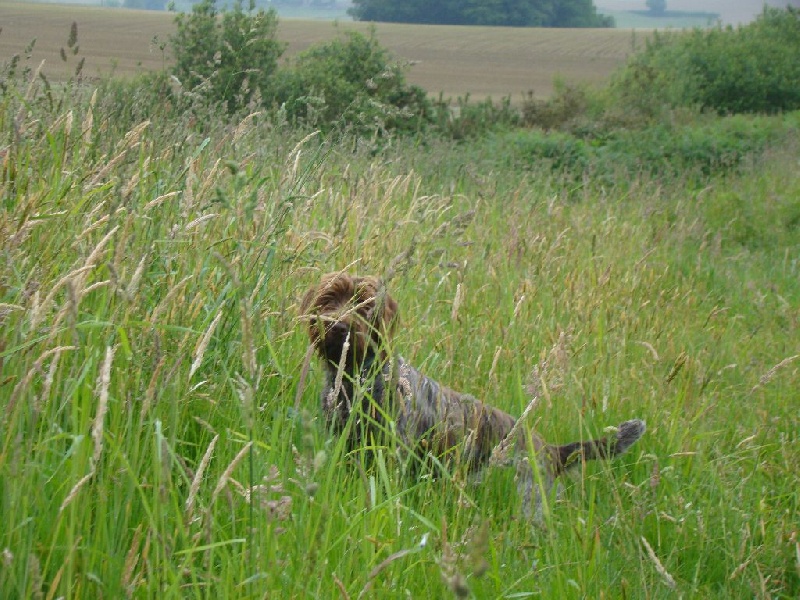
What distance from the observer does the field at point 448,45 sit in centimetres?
3291

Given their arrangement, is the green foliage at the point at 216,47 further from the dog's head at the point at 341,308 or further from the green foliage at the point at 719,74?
the green foliage at the point at 719,74

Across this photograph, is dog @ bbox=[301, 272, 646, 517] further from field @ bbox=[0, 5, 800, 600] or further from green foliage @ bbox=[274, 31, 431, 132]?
green foliage @ bbox=[274, 31, 431, 132]

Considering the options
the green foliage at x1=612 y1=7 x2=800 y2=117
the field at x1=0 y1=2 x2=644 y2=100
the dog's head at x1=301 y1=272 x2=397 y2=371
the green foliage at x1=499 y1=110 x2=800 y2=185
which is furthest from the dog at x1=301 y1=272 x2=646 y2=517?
the field at x1=0 y1=2 x2=644 y2=100

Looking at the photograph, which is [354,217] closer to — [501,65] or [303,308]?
[303,308]

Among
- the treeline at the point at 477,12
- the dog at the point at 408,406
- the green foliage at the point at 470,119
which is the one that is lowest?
the dog at the point at 408,406

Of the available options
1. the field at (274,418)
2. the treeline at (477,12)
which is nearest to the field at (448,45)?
the treeline at (477,12)

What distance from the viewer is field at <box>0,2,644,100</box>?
32.9 metres

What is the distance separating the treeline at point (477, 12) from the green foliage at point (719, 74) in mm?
33615

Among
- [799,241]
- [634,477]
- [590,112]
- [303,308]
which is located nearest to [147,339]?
[303,308]

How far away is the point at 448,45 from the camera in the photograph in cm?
5100

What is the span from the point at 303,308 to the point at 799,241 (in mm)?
7752

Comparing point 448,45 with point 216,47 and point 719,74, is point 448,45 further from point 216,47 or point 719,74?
point 216,47

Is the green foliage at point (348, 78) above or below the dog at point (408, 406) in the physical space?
above

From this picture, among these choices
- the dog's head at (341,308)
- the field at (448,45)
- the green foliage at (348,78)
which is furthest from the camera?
the field at (448,45)
